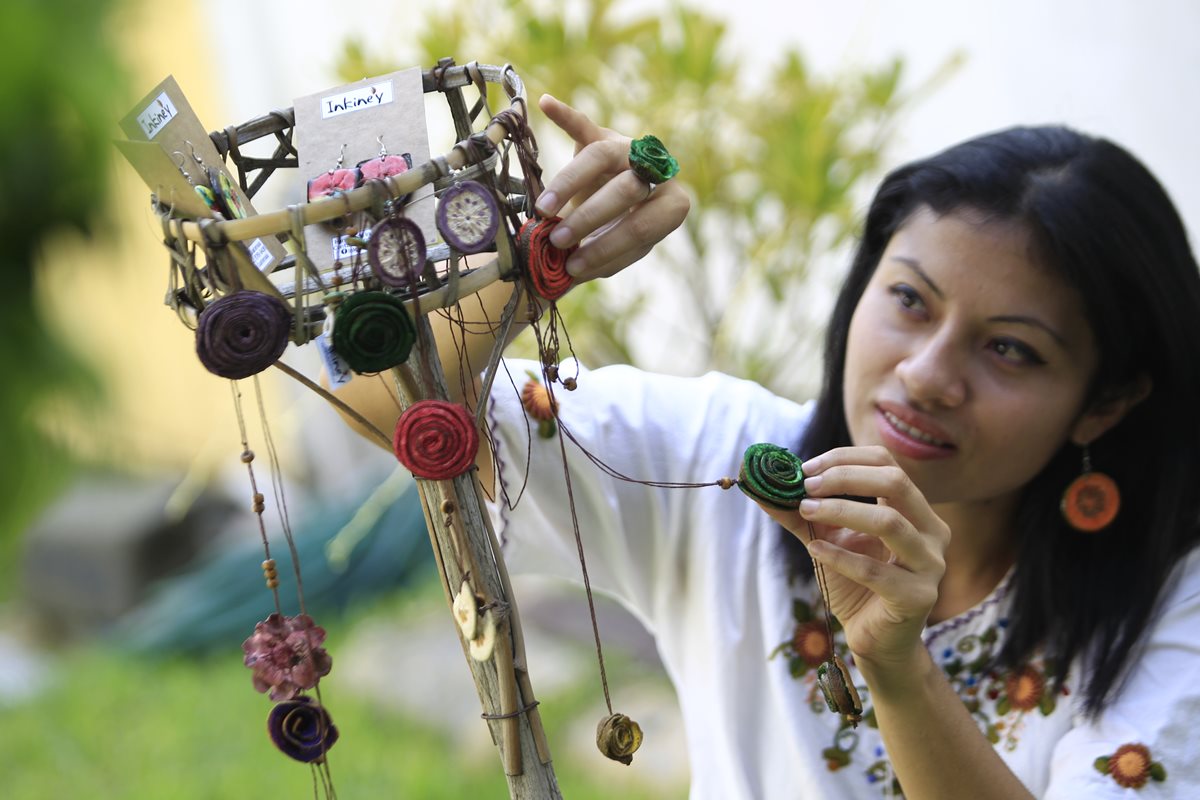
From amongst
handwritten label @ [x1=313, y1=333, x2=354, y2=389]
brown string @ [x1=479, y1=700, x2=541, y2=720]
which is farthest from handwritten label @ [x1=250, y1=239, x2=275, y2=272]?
brown string @ [x1=479, y1=700, x2=541, y2=720]

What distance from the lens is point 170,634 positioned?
2.68 m

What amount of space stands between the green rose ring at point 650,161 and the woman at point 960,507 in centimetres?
8

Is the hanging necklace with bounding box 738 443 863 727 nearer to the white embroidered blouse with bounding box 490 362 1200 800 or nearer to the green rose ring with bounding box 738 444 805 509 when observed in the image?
the green rose ring with bounding box 738 444 805 509

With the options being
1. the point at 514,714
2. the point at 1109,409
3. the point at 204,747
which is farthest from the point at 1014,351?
the point at 204,747

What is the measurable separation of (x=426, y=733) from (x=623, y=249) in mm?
1744

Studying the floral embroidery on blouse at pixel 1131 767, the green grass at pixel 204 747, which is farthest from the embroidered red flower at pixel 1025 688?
the green grass at pixel 204 747

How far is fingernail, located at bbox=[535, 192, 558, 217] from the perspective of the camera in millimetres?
595

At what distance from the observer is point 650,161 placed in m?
0.65

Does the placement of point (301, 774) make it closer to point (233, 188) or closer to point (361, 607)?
point (361, 607)

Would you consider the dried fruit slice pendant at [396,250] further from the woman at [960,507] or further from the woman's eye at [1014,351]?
the woman's eye at [1014,351]

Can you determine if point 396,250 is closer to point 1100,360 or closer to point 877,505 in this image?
point 877,505

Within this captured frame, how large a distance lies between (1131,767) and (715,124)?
149 centimetres

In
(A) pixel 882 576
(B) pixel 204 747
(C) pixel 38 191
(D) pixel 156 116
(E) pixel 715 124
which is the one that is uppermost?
(C) pixel 38 191

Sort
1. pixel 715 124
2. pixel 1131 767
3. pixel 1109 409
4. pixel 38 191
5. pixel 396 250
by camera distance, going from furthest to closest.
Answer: pixel 38 191 < pixel 715 124 < pixel 1109 409 < pixel 1131 767 < pixel 396 250
